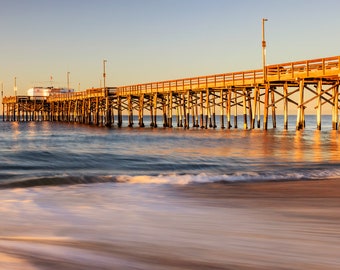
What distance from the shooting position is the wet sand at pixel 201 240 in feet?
13.0

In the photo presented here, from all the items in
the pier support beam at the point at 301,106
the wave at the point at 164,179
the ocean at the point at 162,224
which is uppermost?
the pier support beam at the point at 301,106

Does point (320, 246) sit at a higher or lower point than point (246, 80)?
lower

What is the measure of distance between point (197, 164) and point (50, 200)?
725 cm

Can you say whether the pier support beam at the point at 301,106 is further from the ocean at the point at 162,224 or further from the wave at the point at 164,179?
the wave at the point at 164,179

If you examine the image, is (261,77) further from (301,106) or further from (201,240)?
(201,240)

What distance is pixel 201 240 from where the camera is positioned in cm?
474

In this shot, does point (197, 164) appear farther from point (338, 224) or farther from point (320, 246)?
point (320, 246)

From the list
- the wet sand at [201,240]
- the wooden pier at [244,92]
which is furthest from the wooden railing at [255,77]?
the wet sand at [201,240]

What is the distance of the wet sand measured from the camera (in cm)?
398

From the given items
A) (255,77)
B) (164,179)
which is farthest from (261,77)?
(164,179)

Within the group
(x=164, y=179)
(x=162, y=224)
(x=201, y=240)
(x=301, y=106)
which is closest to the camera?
(x=201, y=240)

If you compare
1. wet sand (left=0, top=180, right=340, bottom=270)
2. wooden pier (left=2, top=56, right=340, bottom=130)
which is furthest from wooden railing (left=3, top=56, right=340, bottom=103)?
wet sand (left=0, top=180, right=340, bottom=270)

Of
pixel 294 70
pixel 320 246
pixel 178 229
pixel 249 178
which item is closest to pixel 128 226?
pixel 178 229

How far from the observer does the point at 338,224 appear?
533cm
